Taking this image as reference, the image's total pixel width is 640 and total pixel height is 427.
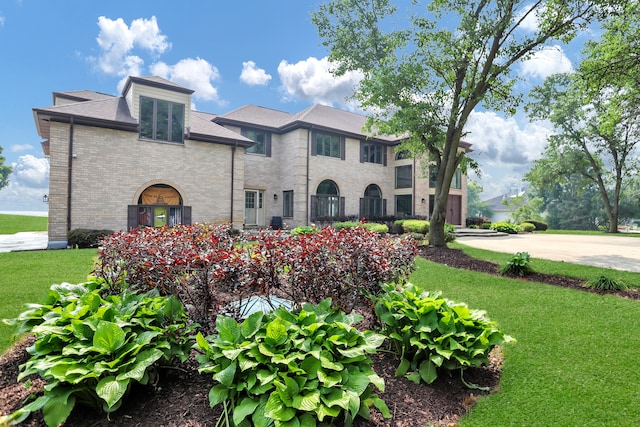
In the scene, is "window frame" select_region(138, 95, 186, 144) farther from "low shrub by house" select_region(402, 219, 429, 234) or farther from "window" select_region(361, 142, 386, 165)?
"low shrub by house" select_region(402, 219, 429, 234)

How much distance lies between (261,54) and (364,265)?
1284cm

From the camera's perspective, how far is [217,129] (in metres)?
17.0

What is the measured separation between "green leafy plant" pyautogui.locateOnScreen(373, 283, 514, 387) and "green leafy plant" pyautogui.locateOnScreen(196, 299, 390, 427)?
540mm

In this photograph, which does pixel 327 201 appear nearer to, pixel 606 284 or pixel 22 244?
pixel 22 244

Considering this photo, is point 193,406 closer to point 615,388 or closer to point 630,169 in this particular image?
point 615,388

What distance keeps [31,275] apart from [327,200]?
15189 mm

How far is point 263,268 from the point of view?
336cm

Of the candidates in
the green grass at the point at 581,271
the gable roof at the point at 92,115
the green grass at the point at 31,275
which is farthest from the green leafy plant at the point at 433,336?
the gable roof at the point at 92,115

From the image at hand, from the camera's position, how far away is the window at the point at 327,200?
66.5 ft

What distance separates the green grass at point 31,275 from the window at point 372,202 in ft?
52.5

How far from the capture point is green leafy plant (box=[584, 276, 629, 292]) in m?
6.83

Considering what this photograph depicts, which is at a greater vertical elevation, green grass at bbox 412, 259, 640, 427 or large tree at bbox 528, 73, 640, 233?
large tree at bbox 528, 73, 640, 233

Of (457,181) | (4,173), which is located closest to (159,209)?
(457,181)

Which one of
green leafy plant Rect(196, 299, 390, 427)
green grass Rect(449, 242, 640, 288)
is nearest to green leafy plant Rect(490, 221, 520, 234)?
green grass Rect(449, 242, 640, 288)
